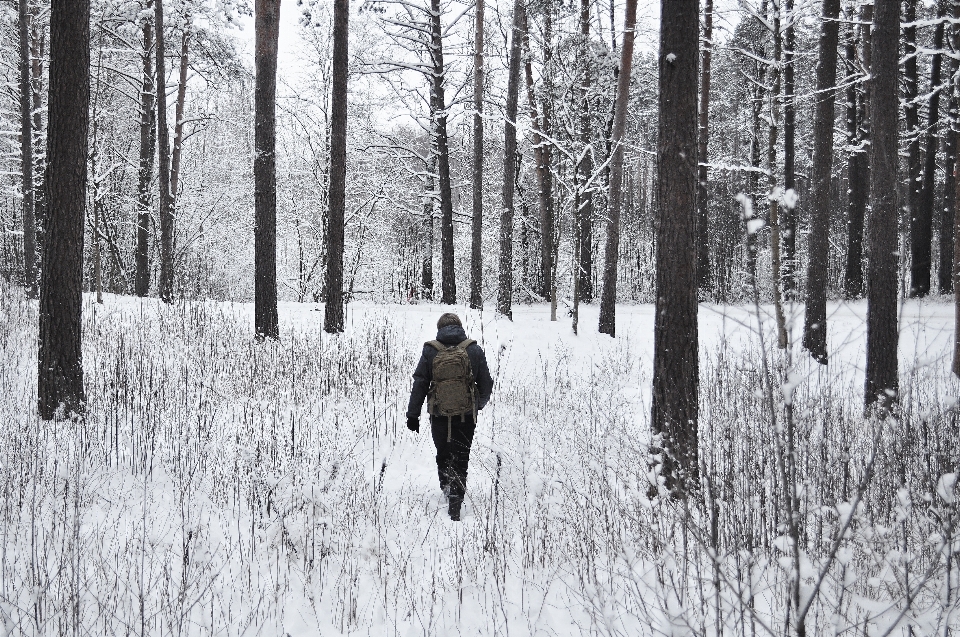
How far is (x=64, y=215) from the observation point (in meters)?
5.58

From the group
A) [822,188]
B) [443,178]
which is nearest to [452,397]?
[822,188]

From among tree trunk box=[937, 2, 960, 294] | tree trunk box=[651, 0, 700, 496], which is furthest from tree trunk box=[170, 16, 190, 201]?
tree trunk box=[937, 2, 960, 294]

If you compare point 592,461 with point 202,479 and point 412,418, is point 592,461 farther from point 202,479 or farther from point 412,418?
point 202,479

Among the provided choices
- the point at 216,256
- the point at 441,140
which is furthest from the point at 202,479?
the point at 216,256

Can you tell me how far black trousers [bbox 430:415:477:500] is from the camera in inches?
196

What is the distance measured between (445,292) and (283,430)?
11.4m

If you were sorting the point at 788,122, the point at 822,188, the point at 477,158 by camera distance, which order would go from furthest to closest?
1. the point at 477,158
2. the point at 788,122
3. the point at 822,188

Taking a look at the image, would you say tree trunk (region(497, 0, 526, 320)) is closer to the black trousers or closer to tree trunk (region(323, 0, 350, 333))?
tree trunk (region(323, 0, 350, 333))

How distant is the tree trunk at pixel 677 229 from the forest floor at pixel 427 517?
1.15 feet

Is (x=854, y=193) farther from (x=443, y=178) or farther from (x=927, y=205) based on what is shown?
(x=443, y=178)

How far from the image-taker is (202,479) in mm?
4754

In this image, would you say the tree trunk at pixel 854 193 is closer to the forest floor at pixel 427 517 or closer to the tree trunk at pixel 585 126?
the tree trunk at pixel 585 126

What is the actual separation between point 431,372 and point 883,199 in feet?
23.3

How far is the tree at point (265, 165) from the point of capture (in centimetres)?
980
